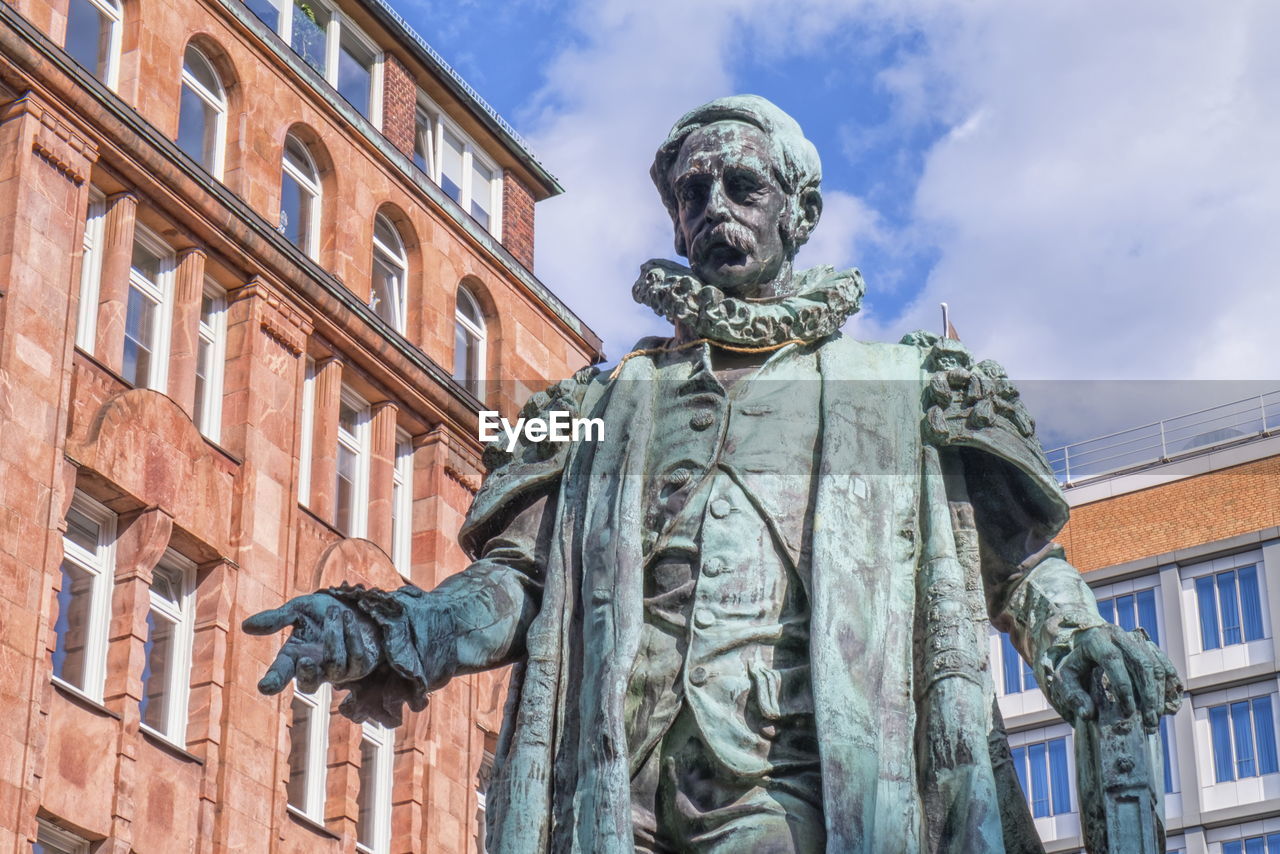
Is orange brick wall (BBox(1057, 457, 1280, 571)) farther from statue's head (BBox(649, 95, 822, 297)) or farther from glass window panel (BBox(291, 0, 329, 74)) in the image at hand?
statue's head (BBox(649, 95, 822, 297))

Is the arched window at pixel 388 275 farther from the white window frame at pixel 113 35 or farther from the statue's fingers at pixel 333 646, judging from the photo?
the statue's fingers at pixel 333 646

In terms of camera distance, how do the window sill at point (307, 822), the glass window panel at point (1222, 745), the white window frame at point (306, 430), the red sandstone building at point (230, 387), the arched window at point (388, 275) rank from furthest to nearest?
the glass window panel at point (1222, 745)
the arched window at point (388, 275)
the white window frame at point (306, 430)
the window sill at point (307, 822)
the red sandstone building at point (230, 387)

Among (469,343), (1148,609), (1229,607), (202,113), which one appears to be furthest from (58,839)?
(1148,609)

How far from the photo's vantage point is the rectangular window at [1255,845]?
58375 mm

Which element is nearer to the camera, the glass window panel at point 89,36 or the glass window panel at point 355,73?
the glass window panel at point 89,36

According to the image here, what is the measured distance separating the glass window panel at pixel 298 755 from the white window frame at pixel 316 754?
0.01 meters

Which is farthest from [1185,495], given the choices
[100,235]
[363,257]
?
[100,235]

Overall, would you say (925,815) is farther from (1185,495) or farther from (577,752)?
(1185,495)

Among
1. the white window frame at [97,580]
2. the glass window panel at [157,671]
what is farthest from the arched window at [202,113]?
the glass window panel at [157,671]

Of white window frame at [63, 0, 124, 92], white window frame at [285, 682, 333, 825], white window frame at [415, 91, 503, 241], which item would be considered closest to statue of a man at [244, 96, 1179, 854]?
white window frame at [63, 0, 124, 92]

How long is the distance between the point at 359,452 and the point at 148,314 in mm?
6182

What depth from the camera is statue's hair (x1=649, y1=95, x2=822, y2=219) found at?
9.69m

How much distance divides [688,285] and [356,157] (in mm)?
34749

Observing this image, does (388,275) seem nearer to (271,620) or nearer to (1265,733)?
(1265,733)
